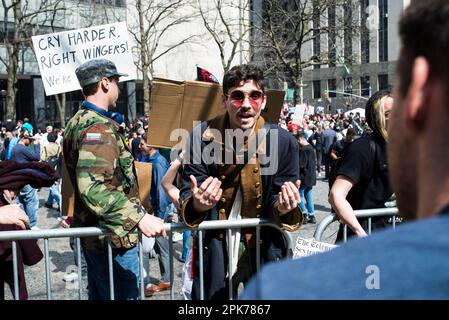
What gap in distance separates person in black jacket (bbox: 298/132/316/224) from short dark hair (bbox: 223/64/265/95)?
6.57 m

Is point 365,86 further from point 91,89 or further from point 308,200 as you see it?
point 91,89

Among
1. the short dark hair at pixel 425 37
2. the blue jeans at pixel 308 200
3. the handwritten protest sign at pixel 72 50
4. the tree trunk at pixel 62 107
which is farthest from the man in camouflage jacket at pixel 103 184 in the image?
the tree trunk at pixel 62 107

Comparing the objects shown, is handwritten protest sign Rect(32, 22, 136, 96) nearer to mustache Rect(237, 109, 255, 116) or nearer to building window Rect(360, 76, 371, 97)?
mustache Rect(237, 109, 255, 116)

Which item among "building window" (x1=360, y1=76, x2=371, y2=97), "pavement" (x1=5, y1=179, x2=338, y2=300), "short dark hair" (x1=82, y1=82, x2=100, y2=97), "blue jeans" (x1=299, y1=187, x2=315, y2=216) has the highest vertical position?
"building window" (x1=360, y1=76, x2=371, y2=97)

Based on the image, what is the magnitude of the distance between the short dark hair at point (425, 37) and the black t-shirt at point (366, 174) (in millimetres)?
2426

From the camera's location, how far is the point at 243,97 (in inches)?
124

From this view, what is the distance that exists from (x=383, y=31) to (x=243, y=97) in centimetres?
6638

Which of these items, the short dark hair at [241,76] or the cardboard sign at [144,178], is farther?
the cardboard sign at [144,178]

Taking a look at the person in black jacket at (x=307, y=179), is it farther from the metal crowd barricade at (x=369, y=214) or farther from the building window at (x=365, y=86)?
the building window at (x=365, y=86)

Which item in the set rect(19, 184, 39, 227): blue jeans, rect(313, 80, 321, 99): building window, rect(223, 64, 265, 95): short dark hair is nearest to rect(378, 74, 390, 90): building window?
rect(313, 80, 321, 99): building window

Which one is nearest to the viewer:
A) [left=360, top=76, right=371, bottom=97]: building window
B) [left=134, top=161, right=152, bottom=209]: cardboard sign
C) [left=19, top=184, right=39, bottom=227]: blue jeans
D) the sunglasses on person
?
the sunglasses on person

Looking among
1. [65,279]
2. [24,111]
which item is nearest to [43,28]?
[24,111]

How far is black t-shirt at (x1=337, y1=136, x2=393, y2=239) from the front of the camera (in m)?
3.33

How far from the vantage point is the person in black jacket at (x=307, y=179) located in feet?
31.5
